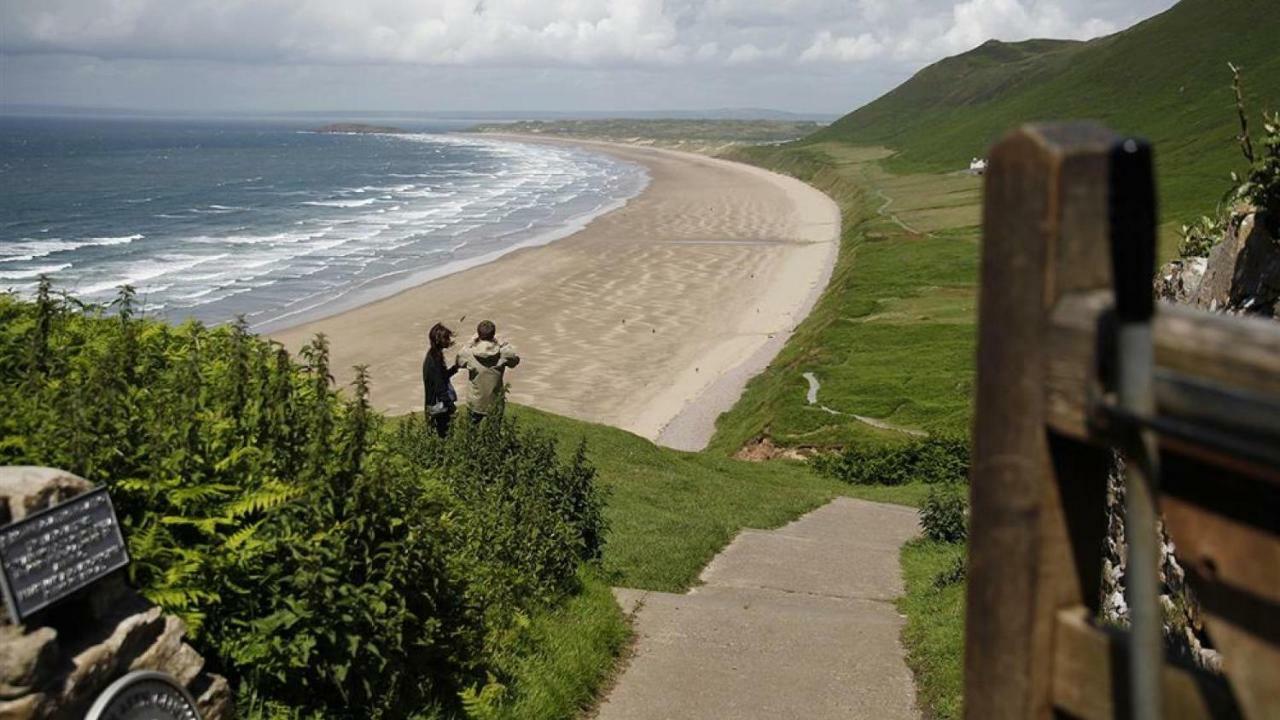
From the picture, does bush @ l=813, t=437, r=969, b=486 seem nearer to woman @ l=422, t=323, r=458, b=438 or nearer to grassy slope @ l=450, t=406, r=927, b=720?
grassy slope @ l=450, t=406, r=927, b=720

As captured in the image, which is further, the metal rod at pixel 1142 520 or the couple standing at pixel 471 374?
the couple standing at pixel 471 374

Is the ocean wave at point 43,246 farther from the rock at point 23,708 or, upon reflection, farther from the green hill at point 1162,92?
the green hill at point 1162,92

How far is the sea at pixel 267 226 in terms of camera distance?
58750 mm

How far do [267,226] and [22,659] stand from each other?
9080 cm

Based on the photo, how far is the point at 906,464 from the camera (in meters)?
29.5

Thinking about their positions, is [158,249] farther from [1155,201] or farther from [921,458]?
[1155,201]

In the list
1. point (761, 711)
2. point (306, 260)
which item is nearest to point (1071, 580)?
point (761, 711)

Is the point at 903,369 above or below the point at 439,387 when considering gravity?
below

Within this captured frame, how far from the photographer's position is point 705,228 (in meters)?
98.6

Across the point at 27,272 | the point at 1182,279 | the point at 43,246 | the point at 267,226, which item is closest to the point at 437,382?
the point at 1182,279

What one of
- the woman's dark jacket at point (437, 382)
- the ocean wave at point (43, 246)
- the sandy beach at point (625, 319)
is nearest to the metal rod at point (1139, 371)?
the woman's dark jacket at point (437, 382)

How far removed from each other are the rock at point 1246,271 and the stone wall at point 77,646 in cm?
550

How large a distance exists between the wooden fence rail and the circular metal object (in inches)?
140

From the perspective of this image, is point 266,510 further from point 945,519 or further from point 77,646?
point 945,519
